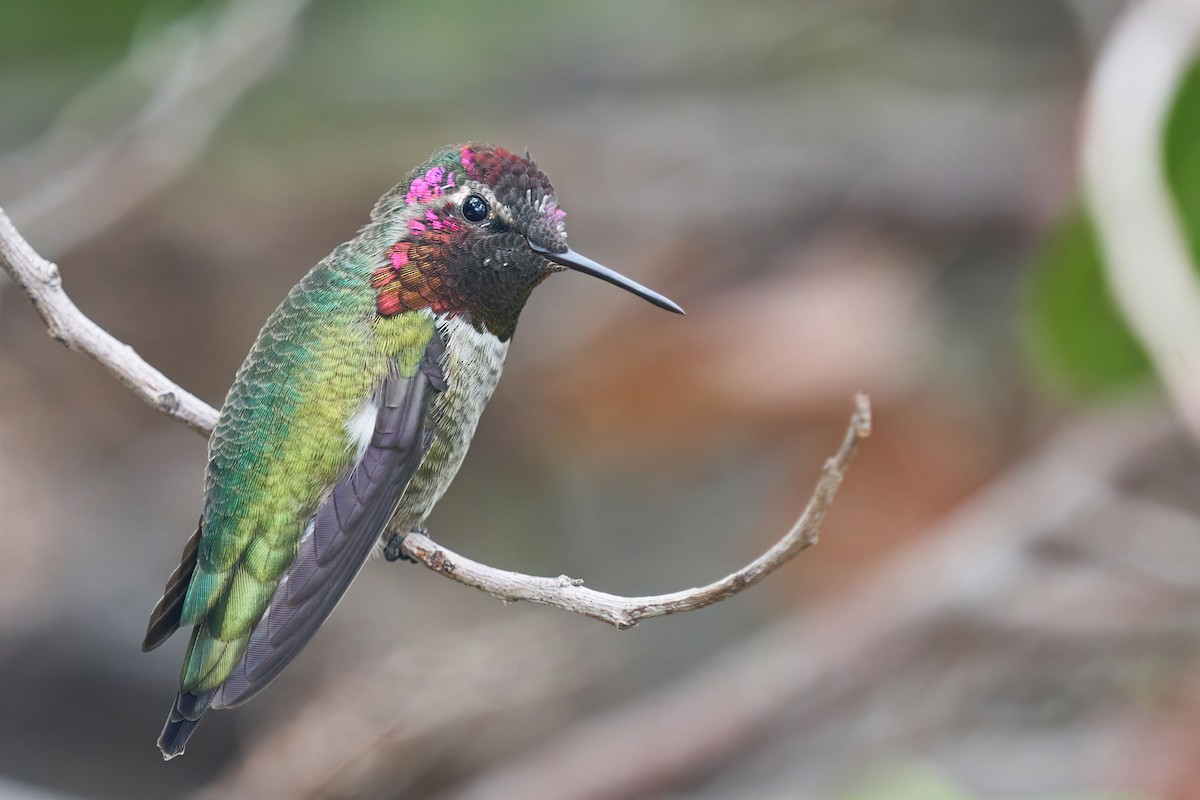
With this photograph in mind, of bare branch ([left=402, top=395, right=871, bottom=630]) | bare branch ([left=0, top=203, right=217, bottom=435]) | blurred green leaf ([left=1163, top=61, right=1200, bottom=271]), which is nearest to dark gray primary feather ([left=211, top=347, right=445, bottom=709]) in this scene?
bare branch ([left=402, top=395, right=871, bottom=630])

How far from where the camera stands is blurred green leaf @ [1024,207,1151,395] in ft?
13.0

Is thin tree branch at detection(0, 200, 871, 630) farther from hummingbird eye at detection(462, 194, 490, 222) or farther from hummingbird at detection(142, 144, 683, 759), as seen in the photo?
hummingbird eye at detection(462, 194, 490, 222)

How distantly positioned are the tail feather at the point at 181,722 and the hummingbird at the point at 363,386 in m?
0.11

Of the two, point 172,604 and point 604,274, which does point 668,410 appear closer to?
point 172,604

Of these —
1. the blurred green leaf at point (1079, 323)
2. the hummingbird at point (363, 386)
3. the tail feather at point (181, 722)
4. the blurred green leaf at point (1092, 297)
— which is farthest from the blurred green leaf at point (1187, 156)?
the tail feather at point (181, 722)

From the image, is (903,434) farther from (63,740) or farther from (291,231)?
(63,740)

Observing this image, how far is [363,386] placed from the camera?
164 cm

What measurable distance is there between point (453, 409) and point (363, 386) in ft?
0.42

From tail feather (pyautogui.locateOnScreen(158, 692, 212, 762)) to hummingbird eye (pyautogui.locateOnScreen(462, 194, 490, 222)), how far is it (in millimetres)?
596

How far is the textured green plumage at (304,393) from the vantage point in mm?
1622

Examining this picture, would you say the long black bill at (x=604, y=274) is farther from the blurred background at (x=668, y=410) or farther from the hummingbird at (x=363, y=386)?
the blurred background at (x=668, y=410)

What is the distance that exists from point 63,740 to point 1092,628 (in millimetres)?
3961

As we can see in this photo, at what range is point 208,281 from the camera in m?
6.35

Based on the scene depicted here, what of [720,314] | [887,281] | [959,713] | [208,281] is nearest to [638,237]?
[720,314]
